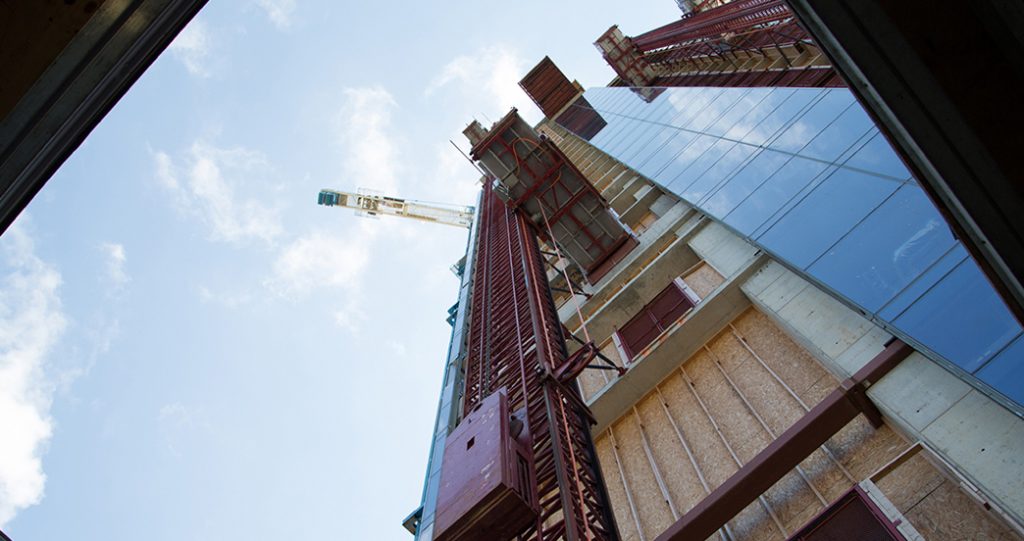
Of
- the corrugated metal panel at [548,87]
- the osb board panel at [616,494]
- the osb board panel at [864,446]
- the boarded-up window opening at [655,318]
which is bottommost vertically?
the osb board panel at [864,446]

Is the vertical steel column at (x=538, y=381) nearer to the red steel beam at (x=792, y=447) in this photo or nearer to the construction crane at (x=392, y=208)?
the red steel beam at (x=792, y=447)

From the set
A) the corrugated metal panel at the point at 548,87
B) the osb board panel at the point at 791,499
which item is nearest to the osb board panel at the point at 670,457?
the osb board panel at the point at 791,499

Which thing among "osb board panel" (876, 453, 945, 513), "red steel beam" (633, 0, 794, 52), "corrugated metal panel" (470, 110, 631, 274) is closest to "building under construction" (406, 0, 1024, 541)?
"osb board panel" (876, 453, 945, 513)

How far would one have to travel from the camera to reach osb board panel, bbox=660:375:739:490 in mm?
8742

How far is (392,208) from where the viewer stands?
71438mm

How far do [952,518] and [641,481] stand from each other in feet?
15.1

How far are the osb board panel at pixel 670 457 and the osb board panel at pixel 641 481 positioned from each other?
186 millimetres

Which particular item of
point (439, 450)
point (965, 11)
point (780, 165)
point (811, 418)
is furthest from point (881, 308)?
point (439, 450)

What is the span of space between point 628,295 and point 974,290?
8.04 metres

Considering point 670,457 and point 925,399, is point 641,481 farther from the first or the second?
point 925,399

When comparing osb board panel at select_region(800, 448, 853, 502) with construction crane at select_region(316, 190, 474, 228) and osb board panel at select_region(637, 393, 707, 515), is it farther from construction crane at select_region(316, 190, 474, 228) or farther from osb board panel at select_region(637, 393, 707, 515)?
construction crane at select_region(316, 190, 474, 228)

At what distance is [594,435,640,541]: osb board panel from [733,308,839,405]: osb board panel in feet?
9.67

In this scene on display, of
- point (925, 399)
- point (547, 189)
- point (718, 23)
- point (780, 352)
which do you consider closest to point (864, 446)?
point (925, 399)

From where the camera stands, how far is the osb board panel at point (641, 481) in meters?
9.02
